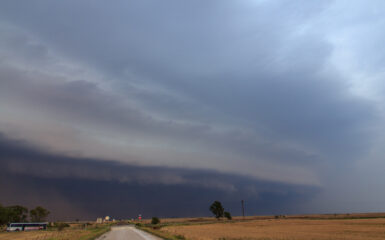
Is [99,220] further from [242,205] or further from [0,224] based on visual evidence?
[242,205]

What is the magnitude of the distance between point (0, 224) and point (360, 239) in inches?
7441

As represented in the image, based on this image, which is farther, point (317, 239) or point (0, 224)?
point (0, 224)

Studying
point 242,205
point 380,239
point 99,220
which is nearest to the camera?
point 380,239

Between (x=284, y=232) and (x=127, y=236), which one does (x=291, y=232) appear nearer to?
(x=284, y=232)

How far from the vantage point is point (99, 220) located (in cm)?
16525

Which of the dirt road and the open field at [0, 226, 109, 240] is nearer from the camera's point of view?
the dirt road

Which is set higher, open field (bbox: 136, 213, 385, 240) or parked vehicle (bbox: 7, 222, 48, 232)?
open field (bbox: 136, 213, 385, 240)

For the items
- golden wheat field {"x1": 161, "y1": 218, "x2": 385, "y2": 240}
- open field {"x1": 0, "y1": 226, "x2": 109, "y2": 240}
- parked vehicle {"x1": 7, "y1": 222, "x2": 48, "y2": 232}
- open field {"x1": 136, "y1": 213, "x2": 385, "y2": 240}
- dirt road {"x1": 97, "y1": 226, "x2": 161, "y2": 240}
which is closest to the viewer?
golden wheat field {"x1": 161, "y1": 218, "x2": 385, "y2": 240}

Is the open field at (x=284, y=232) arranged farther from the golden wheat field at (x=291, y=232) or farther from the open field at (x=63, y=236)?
the open field at (x=63, y=236)

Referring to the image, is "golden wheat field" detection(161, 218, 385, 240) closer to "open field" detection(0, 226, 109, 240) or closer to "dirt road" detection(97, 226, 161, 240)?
"dirt road" detection(97, 226, 161, 240)

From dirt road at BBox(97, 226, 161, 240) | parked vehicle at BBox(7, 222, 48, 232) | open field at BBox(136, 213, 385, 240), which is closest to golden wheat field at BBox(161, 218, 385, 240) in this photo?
open field at BBox(136, 213, 385, 240)

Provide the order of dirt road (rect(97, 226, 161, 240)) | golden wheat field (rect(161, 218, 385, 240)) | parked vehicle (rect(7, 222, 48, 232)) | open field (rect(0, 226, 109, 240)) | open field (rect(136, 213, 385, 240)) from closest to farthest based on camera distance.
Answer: golden wheat field (rect(161, 218, 385, 240)) → open field (rect(136, 213, 385, 240)) → dirt road (rect(97, 226, 161, 240)) → open field (rect(0, 226, 109, 240)) → parked vehicle (rect(7, 222, 48, 232))

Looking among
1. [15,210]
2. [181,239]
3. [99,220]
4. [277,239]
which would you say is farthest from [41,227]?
[277,239]

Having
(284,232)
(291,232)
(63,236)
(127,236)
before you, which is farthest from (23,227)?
(291,232)
